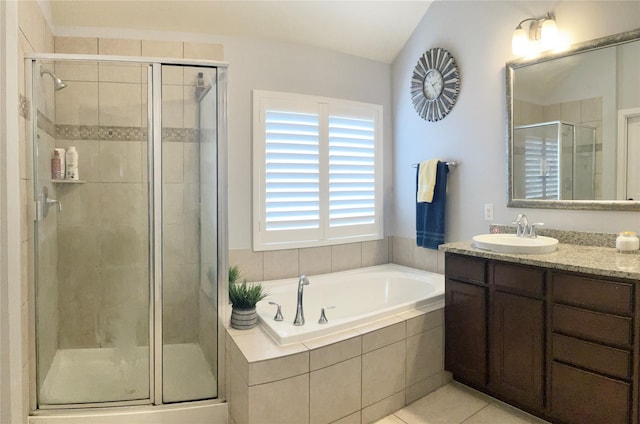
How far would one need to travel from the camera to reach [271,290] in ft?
8.69

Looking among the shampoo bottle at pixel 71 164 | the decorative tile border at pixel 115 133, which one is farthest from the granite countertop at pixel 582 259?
the shampoo bottle at pixel 71 164

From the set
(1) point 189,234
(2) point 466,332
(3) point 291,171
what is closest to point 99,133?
(1) point 189,234

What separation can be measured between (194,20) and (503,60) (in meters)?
2.24

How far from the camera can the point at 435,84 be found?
3031 millimetres

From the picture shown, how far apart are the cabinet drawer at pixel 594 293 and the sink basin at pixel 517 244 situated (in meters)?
0.20

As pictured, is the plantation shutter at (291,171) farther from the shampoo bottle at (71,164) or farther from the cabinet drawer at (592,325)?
the cabinet drawer at (592,325)

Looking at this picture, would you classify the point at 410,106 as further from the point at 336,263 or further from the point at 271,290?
the point at 271,290

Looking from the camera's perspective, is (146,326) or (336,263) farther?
(336,263)

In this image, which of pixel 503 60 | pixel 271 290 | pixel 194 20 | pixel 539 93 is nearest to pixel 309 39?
pixel 194 20

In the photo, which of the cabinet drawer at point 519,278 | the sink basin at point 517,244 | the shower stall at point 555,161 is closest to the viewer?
the cabinet drawer at point 519,278

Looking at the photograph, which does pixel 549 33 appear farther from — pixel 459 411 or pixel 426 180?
pixel 459 411

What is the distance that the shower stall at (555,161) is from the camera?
2.20 meters

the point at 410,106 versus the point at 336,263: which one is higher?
the point at 410,106

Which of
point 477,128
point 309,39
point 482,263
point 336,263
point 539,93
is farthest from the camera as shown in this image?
point 336,263
